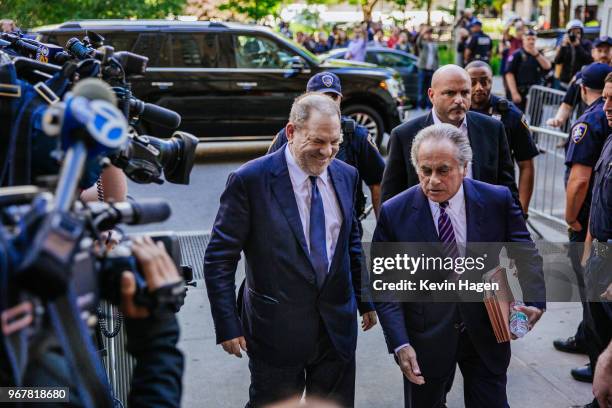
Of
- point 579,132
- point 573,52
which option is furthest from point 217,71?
point 579,132

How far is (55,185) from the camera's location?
1607 mm

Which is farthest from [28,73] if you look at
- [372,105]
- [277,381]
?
[372,105]

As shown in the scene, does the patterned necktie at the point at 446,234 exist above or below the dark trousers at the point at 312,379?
above

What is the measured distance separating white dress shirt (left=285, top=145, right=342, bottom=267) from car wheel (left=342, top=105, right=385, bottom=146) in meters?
8.86

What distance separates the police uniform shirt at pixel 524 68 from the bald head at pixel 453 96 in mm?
8805

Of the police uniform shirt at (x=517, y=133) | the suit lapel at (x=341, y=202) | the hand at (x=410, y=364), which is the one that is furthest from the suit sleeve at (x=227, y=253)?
the police uniform shirt at (x=517, y=133)

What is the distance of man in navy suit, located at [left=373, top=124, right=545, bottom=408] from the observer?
3.64 metres

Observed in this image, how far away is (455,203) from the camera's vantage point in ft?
12.3

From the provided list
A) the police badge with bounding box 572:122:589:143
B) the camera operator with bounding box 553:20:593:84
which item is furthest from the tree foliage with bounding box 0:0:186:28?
the police badge with bounding box 572:122:589:143

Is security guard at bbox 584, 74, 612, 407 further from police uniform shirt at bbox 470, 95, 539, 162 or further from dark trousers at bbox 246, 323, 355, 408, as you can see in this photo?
dark trousers at bbox 246, 323, 355, 408

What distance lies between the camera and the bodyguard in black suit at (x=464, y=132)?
4848 mm

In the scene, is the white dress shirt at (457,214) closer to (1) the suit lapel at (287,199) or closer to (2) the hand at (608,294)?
(1) the suit lapel at (287,199)

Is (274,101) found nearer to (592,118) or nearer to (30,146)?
(592,118)

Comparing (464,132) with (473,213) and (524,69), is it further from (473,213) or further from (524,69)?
(524,69)
